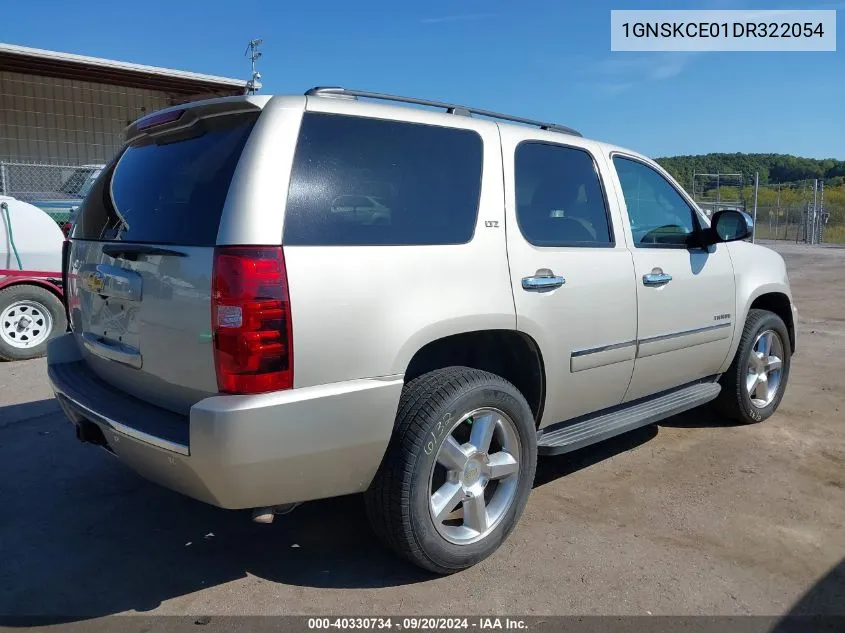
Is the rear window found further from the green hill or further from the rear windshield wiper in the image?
the green hill

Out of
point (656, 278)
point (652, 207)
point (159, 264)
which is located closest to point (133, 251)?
point (159, 264)

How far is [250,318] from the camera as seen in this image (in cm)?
237

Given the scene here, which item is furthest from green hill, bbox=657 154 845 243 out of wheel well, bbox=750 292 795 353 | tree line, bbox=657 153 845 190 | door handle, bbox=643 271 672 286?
door handle, bbox=643 271 672 286

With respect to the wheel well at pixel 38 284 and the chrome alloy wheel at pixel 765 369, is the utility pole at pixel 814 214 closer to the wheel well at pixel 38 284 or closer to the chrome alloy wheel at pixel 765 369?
the chrome alloy wheel at pixel 765 369

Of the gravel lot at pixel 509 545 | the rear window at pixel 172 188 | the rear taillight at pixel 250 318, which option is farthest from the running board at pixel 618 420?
the rear window at pixel 172 188

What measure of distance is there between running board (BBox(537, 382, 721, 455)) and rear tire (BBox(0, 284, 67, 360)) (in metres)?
5.80

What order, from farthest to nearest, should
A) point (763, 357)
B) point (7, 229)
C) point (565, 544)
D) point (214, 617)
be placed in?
point (7, 229) → point (763, 357) → point (565, 544) → point (214, 617)

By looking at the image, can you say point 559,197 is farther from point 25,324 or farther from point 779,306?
point 25,324

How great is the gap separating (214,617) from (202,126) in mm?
1943

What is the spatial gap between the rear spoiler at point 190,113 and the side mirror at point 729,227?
2938 mm

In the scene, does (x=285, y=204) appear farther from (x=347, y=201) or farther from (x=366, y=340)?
(x=366, y=340)

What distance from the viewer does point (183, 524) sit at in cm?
347

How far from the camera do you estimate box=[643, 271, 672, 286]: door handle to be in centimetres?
385

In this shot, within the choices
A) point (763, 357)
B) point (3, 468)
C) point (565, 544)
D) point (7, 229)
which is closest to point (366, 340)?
point (565, 544)
